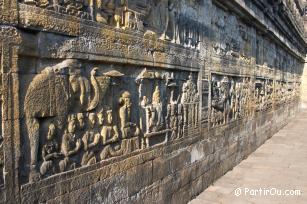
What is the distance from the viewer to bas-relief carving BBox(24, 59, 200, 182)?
10.00ft

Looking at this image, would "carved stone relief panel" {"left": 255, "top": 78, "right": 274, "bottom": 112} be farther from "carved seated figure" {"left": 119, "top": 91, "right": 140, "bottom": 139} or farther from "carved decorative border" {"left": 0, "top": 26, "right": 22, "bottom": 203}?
"carved decorative border" {"left": 0, "top": 26, "right": 22, "bottom": 203}

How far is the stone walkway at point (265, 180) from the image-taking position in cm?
599

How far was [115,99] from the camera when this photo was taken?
158 inches

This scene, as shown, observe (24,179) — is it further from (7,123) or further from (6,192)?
(7,123)

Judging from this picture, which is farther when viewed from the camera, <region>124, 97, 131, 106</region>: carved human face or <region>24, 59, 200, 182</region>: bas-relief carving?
<region>124, 97, 131, 106</region>: carved human face

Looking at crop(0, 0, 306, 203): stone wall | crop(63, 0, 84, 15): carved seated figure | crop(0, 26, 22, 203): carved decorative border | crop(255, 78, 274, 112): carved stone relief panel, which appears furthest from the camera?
crop(255, 78, 274, 112): carved stone relief panel

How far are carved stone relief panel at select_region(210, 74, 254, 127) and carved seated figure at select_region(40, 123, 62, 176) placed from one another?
406cm

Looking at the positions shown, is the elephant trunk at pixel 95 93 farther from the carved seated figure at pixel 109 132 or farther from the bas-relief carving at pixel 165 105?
the bas-relief carving at pixel 165 105

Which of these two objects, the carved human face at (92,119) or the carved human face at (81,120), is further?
the carved human face at (92,119)

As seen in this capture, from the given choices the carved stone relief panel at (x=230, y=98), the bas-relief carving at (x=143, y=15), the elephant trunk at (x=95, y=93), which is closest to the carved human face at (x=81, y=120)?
the elephant trunk at (x=95, y=93)

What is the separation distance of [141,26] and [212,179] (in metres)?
3.60

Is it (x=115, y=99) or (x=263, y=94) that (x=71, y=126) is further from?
(x=263, y=94)

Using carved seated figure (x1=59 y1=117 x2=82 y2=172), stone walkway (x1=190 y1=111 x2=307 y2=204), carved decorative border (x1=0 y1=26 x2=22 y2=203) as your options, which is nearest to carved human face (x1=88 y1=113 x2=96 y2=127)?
carved seated figure (x1=59 y1=117 x2=82 y2=172)

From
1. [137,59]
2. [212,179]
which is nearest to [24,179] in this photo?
[137,59]
